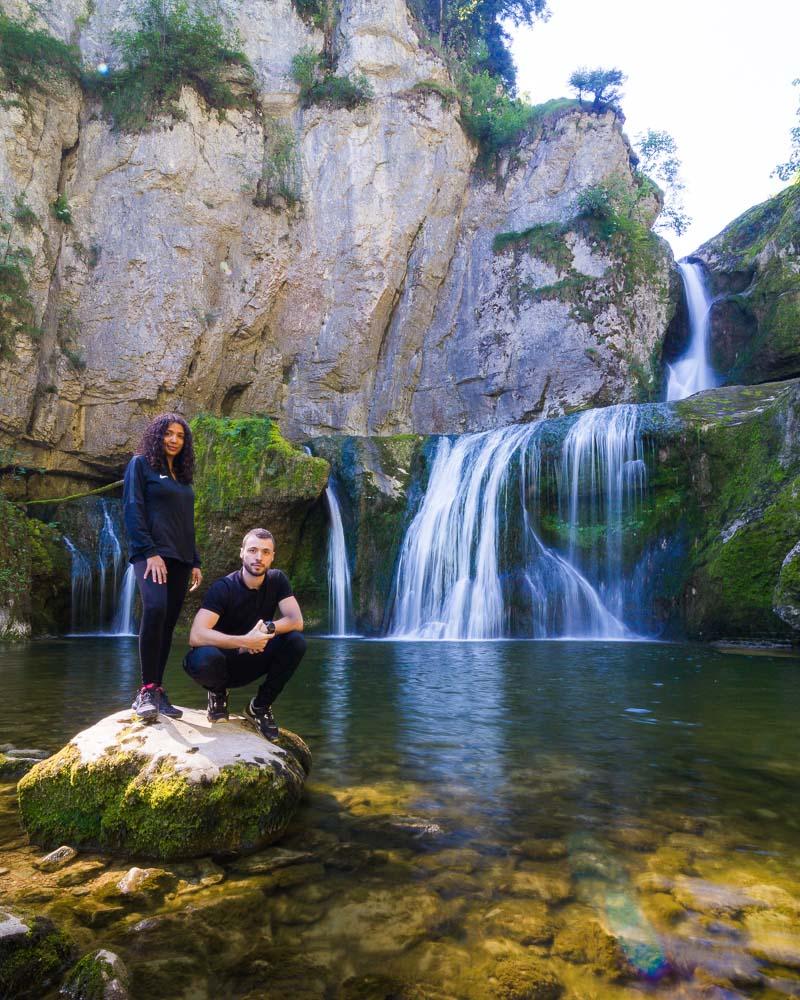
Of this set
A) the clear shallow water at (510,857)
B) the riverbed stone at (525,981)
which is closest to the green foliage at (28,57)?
the clear shallow water at (510,857)

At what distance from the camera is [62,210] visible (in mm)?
16828

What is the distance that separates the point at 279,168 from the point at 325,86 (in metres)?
3.14

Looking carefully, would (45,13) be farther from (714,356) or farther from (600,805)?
(600,805)

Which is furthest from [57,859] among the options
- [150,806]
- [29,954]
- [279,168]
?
[279,168]

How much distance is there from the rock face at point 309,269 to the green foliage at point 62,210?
0.67 ft

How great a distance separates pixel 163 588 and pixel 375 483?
1109 cm

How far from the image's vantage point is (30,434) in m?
16.0

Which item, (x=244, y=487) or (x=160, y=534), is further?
(x=244, y=487)

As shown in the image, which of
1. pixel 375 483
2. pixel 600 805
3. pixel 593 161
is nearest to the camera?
pixel 600 805

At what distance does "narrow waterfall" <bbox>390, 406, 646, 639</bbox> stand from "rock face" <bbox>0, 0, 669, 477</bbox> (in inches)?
261

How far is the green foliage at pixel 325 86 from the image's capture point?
1988cm

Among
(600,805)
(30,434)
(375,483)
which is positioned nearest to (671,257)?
(375,483)

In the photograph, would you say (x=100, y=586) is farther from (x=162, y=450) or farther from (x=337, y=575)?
(x=162, y=450)

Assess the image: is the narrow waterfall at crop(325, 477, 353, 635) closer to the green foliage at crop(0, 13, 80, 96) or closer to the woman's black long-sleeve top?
the woman's black long-sleeve top
